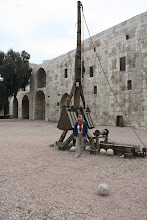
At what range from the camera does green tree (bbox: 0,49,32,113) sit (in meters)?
23.5

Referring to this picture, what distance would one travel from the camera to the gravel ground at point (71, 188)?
2541 millimetres

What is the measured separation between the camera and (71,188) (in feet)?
11.1

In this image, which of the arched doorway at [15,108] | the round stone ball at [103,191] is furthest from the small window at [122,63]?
the arched doorway at [15,108]

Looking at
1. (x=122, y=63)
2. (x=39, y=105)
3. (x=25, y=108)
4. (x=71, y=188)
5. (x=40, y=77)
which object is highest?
(x=40, y=77)

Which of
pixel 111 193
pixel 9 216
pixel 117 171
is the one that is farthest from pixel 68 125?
pixel 9 216

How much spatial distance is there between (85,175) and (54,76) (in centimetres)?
1941

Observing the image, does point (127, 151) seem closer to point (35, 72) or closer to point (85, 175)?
point (85, 175)

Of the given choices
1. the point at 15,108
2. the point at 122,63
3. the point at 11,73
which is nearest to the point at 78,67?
the point at 122,63

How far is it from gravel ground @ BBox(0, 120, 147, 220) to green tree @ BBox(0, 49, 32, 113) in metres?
19.7

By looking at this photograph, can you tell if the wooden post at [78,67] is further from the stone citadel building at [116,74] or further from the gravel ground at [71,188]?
the stone citadel building at [116,74]

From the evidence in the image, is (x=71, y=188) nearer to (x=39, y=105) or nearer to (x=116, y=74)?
(x=116, y=74)

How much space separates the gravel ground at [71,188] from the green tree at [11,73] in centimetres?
1968

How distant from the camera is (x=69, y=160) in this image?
212 inches

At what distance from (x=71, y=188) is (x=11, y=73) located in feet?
73.0
